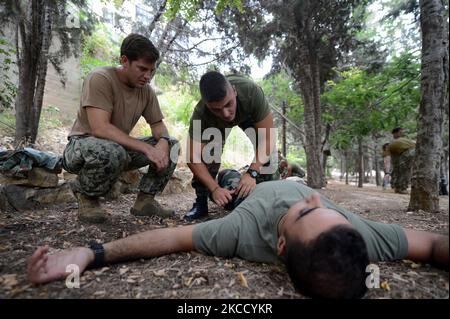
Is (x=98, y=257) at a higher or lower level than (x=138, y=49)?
lower

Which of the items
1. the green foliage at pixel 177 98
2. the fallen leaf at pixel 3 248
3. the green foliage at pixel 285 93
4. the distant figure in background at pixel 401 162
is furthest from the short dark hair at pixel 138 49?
the distant figure in background at pixel 401 162

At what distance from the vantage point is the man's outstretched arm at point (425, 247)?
1.52m

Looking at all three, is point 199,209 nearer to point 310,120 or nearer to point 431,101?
point 431,101

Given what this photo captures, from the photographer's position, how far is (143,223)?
2.71m

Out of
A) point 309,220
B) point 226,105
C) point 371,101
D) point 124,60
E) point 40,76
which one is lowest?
point 309,220

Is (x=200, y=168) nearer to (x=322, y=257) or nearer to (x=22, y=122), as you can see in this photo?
(x=322, y=257)

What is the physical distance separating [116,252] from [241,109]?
187 centimetres

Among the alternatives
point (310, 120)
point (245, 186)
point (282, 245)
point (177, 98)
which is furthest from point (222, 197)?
point (177, 98)

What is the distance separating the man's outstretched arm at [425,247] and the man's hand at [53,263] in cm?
171

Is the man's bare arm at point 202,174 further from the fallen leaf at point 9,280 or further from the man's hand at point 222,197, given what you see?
the fallen leaf at point 9,280

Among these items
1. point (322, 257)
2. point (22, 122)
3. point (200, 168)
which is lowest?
point (322, 257)

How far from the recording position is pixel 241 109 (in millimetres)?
2994

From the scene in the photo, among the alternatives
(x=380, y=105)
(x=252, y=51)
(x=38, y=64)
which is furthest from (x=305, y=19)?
(x=38, y=64)

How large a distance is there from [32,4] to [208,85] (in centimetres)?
360
